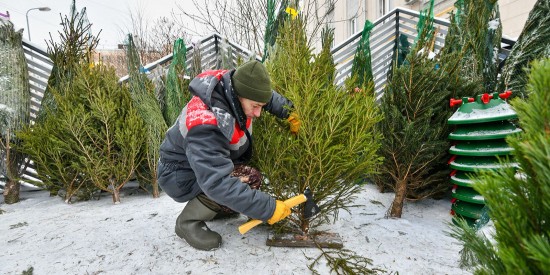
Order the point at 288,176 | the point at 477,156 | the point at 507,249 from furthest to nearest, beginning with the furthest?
the point at 477,156
the point at 288,176
the point at 507,249

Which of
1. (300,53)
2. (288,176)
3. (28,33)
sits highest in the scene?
(28,33)

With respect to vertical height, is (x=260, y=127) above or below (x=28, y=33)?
below

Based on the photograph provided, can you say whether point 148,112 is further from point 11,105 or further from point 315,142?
point 315,142

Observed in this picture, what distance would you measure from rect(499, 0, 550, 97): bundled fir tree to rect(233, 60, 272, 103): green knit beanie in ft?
8.52

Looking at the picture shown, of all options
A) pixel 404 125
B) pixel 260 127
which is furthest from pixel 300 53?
pixel 404 125

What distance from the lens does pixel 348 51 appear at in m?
5.45

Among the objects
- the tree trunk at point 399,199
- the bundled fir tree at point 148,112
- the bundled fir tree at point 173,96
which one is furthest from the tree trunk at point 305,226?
the bundled fir tree at point 173,96

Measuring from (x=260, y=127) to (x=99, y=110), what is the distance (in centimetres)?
216

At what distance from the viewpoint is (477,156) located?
7.97 ft

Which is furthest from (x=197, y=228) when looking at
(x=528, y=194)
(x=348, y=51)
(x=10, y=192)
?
(x=348, y=51)

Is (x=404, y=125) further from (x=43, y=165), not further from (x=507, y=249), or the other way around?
(x=43, y=165)

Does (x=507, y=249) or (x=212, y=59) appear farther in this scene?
(x=212, y=59)

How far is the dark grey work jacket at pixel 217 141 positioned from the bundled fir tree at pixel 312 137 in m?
0.27

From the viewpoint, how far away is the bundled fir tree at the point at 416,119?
8.33ft
